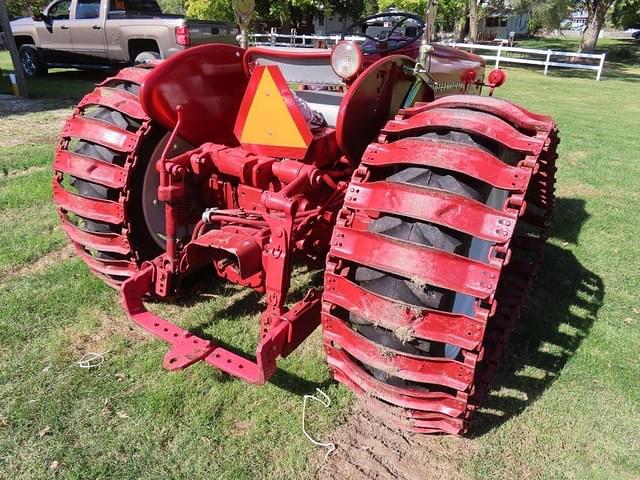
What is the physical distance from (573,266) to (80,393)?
3956mm

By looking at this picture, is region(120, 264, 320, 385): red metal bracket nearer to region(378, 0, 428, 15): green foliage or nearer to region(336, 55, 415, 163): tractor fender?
region(336, 55, 415, 163): tractor fender

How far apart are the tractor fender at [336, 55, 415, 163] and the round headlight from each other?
0.20ft

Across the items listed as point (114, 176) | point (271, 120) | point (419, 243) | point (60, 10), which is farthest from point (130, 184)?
point (60, 10)

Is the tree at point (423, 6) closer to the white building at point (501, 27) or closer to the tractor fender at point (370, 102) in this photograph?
the white building at point (501, 27)

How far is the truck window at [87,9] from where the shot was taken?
11.9 m

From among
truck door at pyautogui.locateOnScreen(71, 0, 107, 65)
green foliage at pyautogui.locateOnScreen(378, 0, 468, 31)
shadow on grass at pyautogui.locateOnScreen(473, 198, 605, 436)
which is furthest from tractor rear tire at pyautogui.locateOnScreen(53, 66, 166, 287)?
green foliage at pyautogui.locateOnScreen(378, 0, 468, 31)

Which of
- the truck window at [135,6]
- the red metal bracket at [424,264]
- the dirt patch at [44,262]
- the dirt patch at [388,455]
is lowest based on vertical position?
the dirt patch at [44,262]

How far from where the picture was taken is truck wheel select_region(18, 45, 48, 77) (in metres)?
13.6

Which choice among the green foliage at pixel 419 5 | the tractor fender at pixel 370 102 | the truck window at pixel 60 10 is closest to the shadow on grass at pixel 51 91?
the truck window at pixel 60 10

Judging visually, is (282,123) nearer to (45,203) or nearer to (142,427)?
(142,427)

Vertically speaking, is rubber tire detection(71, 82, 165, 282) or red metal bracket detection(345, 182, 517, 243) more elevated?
red metal bracket detection(345, 182, 517, 243)

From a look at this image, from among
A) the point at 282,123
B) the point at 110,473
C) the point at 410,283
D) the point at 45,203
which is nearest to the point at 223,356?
the point at 110,473

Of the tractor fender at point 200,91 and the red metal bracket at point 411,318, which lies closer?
the red metal bracket at point 411,318

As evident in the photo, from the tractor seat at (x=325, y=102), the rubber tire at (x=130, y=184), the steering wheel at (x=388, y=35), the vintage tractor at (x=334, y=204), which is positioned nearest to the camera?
the vintage tractor at (x=334, y=204)
